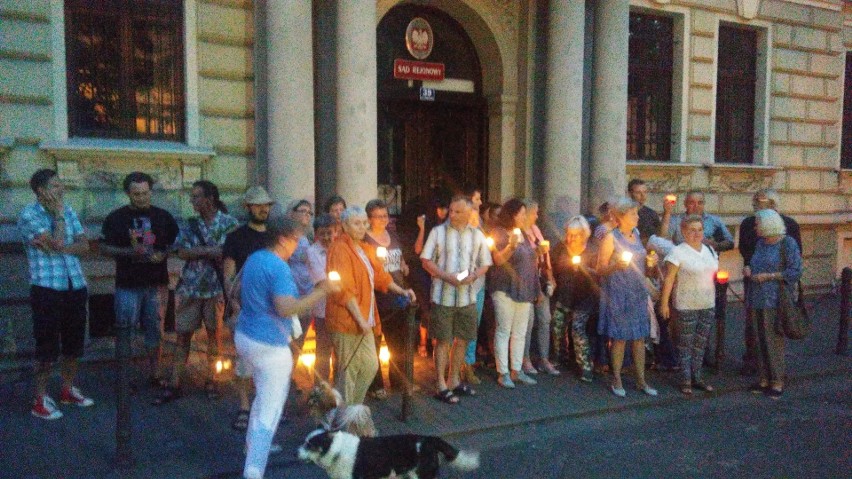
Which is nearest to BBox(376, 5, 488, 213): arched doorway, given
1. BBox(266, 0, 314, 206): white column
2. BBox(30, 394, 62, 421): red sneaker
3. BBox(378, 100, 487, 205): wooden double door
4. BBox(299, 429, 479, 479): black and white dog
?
BBox(378, 100, 487, 205): wooden double door

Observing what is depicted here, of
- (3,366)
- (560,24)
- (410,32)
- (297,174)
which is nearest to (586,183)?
(560,24)

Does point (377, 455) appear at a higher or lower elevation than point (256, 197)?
lower

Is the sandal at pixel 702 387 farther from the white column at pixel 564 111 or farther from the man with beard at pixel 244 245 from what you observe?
the man with beard at pixel 244 245

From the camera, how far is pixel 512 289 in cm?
756

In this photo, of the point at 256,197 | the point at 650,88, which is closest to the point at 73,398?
the point at 256,197

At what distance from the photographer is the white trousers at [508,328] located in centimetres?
761

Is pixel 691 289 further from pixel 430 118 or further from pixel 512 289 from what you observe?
pixel 430 118

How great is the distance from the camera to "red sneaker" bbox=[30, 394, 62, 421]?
6.29 meters

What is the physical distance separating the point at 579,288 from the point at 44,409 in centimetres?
505

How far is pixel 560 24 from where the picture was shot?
34.9 feet

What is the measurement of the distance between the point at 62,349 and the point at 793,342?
8.82 m

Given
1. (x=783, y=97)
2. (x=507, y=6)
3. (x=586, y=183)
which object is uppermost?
(x=507, y=6)

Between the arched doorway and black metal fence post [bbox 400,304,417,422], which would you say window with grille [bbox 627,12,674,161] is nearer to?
the arched doorway

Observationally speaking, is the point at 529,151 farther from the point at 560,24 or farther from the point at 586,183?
the point at 560,24
